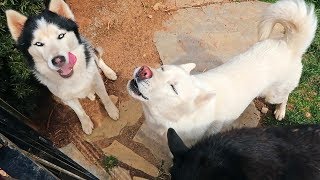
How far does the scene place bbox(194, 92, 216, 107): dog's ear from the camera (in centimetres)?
352

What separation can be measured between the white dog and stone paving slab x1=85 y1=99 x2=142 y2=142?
909mm

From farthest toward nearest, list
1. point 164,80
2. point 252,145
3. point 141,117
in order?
1. point 141,117
2. point 164,80
3. point 252,145

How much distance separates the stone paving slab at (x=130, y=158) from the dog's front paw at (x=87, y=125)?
310 mm

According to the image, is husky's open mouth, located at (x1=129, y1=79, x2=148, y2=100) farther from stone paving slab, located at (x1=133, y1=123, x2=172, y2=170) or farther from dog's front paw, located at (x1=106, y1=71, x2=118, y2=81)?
dog's front paw, located at (x1=106, y1=71, x2=118, y2=81)

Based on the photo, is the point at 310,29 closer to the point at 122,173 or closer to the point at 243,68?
the point at 243,68

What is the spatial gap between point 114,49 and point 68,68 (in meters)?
1.51

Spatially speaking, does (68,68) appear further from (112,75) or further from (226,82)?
(226,82)

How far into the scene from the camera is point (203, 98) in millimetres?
3547

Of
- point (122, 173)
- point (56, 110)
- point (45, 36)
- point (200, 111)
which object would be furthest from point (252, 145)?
point (56, 110)

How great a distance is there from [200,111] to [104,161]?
1473mm

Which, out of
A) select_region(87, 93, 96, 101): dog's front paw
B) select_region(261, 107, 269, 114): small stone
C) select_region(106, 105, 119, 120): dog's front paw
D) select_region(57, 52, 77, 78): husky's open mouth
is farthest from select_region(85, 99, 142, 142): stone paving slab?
select_region(261, 107, 269, 114): small stone

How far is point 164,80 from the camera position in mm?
3465

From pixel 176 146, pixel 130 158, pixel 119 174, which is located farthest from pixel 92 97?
pixel 176 146

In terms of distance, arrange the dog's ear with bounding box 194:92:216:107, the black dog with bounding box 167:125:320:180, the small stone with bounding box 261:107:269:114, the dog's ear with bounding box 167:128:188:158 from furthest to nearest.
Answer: the small stone with bounding box 261:107:269:114 < the dog's ear with bounding box 194:92:216:107 < the dog's ear with bounding box 167:128:188:158 < the black dog with bounding box 167:125:320:180
